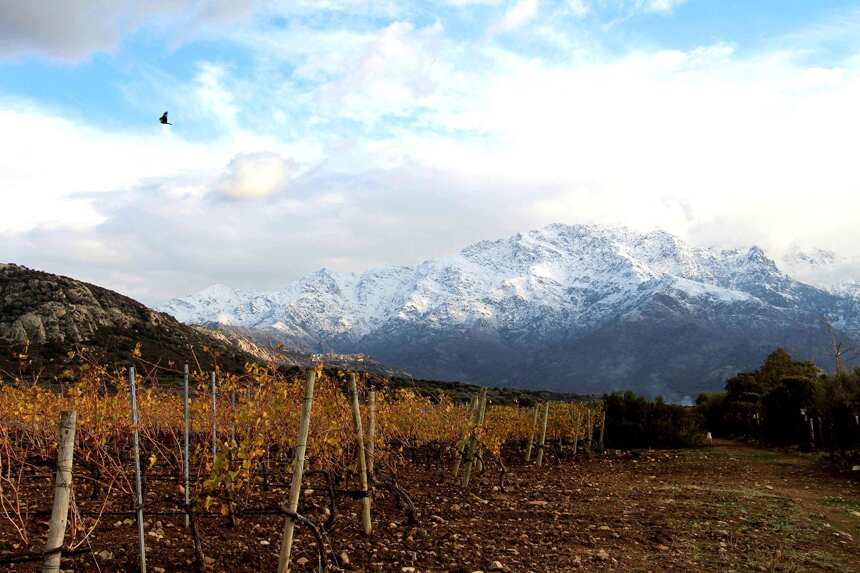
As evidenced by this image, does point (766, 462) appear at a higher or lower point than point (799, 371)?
lower

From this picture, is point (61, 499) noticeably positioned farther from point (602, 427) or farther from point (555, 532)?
point (602, 427)

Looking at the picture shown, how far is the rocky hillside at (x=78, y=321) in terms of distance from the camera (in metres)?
48.6

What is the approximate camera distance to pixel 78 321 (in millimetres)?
54219

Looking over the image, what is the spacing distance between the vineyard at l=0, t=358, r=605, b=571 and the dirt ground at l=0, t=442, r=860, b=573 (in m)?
0.07

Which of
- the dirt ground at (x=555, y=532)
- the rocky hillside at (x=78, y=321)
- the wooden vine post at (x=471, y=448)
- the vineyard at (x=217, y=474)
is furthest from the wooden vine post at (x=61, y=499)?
the rocky hillside at (x=78, y=321)

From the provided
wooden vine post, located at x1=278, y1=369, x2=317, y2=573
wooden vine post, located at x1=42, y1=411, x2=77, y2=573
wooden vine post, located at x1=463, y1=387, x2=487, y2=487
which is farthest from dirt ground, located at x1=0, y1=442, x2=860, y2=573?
wooden vine post, located at x1=42, y1=411, x2=77, y2=573

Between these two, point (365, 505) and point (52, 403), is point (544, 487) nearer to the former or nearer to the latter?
point (365, 505)

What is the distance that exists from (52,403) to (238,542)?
775cm

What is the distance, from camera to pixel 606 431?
27312 millimetres

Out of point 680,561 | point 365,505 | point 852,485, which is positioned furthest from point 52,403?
point 852,485

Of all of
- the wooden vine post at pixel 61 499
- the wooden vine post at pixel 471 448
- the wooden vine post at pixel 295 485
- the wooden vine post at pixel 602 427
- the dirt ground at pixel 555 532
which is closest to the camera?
the wooden vine post at pixel 61 499

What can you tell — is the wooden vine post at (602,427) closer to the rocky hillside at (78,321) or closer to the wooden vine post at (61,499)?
the wooden vine post at (61,499)

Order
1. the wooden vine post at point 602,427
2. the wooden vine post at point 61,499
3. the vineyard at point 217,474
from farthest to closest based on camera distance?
1. the wooden vine post at point 602,427
2. the vineyard at point 217,474
3. the wooden vine post at point 61,499

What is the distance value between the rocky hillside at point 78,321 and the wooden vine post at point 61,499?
141ft
